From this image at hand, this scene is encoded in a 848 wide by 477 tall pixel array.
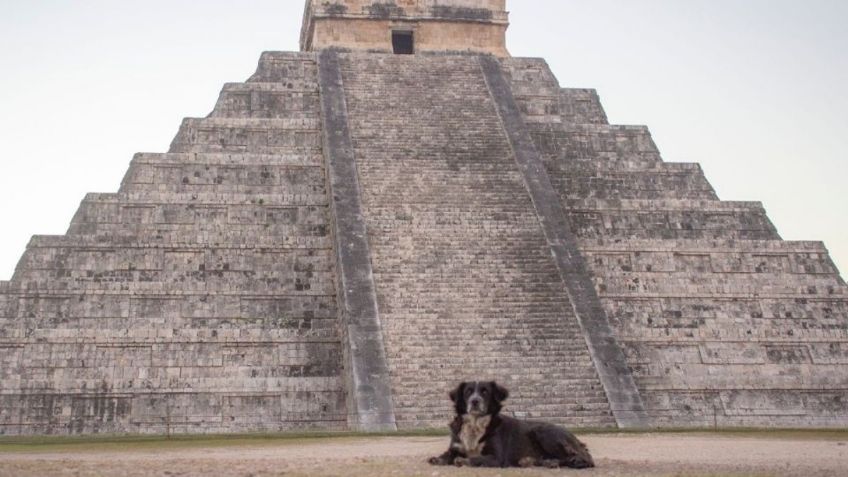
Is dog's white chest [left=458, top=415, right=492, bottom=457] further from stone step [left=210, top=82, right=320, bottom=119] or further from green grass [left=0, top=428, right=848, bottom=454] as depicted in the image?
stone step [left=210, top=82, right=320, bottom=119]

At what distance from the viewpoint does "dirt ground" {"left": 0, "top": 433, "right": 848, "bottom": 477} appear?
832 cm

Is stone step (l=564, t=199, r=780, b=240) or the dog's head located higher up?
stone step (l=564, t=199, r=780, b=240)

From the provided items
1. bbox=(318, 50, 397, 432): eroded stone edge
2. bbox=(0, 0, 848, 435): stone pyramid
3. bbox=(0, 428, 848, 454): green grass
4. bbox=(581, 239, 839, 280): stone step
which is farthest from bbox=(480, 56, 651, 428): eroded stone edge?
bbox=(318, 50, 397, 432): eroded stone edge

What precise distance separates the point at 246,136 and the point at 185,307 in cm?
527

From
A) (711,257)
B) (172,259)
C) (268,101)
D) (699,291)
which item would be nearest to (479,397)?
(172,259)

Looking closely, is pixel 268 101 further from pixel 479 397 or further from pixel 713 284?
pixel 479 397

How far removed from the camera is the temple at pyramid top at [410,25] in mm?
28266

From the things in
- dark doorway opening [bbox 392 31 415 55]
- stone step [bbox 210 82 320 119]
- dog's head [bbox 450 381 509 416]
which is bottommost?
dog's head [bbox 450 381 509 416]

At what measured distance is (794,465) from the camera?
896 cm

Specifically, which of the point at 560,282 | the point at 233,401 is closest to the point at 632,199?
the point at 560,282

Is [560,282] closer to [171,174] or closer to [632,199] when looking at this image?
[632,199]

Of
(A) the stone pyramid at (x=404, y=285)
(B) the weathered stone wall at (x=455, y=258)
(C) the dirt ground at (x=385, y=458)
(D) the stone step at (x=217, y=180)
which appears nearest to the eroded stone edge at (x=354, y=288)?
(A) the stone pyramid at (x=404, y=285)

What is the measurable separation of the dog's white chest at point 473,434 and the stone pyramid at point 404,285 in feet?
24.1

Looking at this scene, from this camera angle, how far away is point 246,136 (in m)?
23.4
